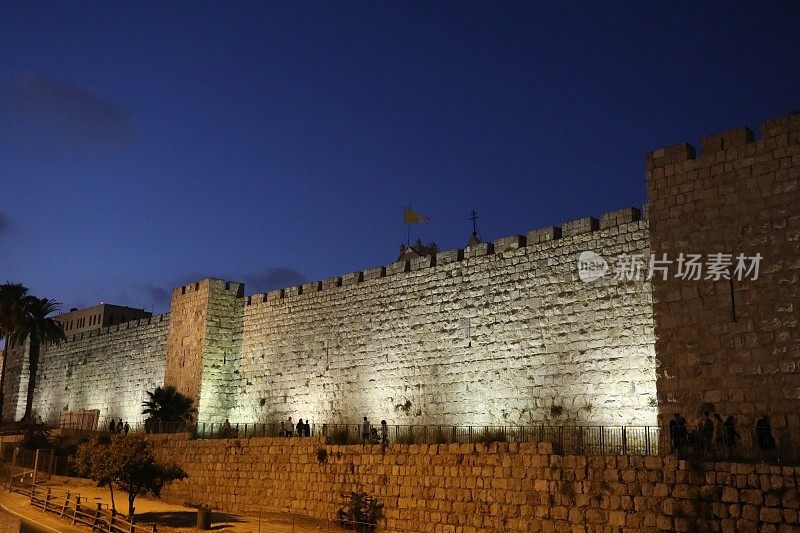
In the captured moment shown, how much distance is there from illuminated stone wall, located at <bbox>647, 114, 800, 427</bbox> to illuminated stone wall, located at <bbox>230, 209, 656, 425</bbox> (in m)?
1.19

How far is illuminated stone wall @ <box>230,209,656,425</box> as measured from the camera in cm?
1584

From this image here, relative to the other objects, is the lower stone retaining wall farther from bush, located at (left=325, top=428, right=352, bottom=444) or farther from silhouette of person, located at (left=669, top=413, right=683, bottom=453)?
silhouette of person, located at (left=669, top=413, right=683, bottom=453)

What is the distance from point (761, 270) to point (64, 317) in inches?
1934

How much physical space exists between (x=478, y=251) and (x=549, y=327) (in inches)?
120

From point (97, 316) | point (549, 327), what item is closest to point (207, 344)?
point (549, 327)

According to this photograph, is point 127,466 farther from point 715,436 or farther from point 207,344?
point 715,436

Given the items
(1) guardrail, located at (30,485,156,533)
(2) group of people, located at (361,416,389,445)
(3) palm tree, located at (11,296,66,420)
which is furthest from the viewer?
(3) palm tree, located at (11,296,66,420)

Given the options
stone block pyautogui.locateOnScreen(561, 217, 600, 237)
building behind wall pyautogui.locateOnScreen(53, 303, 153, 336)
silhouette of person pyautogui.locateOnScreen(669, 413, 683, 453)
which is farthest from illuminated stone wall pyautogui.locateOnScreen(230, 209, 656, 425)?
building behind wall pyautogui.locateOnScreen(53, 303, 153, 336)

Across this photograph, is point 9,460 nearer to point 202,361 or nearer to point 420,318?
point 202,361

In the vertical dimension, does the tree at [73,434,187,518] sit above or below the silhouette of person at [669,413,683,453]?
below

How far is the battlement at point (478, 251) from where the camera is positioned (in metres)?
16.6

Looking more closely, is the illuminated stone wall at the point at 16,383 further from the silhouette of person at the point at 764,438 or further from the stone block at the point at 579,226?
the silhouette of person at the point at 764,438

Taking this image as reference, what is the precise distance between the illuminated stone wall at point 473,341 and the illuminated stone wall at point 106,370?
230 inches

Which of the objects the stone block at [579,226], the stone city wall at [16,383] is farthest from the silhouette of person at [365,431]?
the stone city wall at [16,383]
